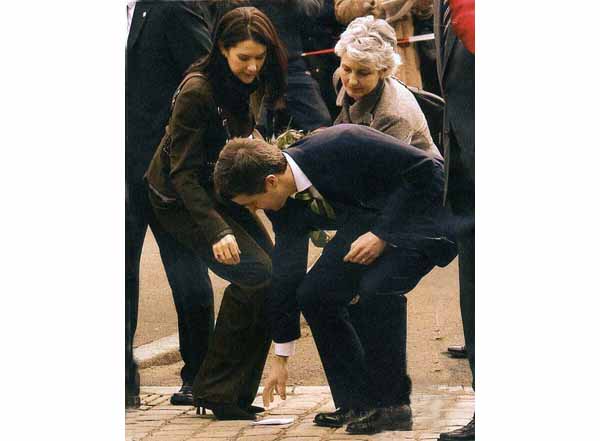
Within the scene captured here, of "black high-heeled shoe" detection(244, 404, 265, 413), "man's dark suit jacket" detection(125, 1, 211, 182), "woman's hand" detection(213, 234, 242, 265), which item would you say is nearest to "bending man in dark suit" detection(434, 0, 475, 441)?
"black high-heeled shoe" detection(244, 404, 265, 413)

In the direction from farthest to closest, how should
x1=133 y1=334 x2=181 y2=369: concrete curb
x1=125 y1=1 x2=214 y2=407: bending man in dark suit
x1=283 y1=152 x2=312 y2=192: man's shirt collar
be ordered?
x1=133 y1=334 x2=181 y2=369: concrete curb, x1=125 y1=1 x2=214 y2=407: bending man in dark suit, x1=283 y1=152 x2=312 y2=192: man's shirt collar

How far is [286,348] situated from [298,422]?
0.37 m

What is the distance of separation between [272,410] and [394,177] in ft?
4.41

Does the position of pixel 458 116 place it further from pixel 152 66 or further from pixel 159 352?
pixel 159 352

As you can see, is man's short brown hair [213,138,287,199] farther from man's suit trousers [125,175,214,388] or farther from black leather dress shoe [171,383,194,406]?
black leather dress shoe [171,383,194,406]

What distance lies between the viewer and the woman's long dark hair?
267 inches

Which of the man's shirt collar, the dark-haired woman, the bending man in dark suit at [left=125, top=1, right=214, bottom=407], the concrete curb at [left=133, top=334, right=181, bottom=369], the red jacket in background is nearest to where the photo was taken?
the red jacket in background

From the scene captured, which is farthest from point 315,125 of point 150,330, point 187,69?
point 150,330

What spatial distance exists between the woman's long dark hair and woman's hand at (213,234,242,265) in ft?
2.43

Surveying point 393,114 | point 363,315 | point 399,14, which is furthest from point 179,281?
point 399,14

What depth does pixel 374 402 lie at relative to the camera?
6789mm

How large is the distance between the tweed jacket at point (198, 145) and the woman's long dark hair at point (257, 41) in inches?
5.6

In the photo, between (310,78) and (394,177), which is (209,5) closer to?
(310,78)

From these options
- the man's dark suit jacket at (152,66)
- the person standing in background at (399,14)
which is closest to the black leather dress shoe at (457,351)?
the person standing in background at (399,14)
